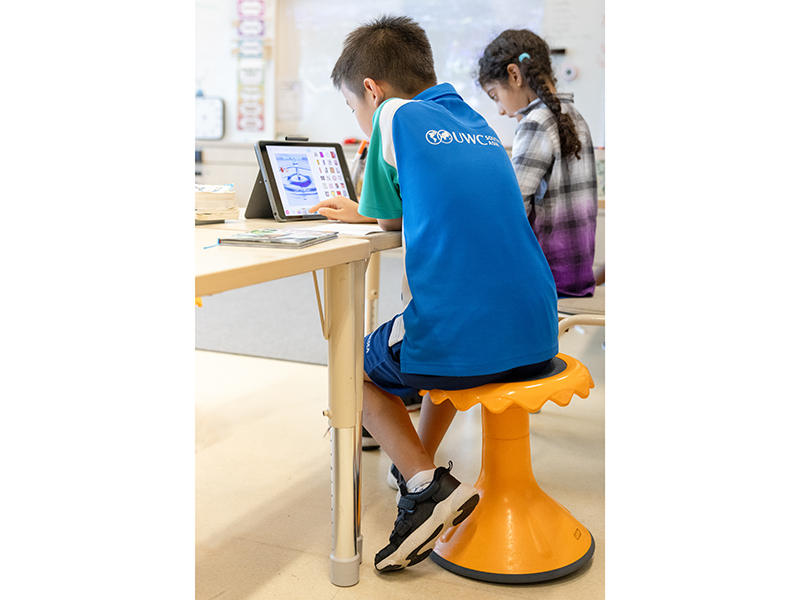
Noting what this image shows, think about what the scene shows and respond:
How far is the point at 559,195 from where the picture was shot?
185 centimetres

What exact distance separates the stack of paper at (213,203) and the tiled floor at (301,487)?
63 cm

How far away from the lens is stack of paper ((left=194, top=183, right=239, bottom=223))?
4.67 feet

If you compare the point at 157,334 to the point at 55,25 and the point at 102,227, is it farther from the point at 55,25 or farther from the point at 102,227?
the point at 55,25

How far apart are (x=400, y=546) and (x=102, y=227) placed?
30.4 inches

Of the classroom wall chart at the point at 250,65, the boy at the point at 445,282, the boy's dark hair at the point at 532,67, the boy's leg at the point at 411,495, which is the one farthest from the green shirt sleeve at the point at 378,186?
the classroom wall chart at the point at 250,65

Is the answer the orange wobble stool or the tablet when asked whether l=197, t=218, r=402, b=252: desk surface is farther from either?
the orange wobble stool

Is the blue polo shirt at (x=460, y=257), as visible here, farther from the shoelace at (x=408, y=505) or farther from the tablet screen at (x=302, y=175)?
the tablet screen at (x=302, y=175)

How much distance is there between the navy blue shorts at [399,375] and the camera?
119 centimetres

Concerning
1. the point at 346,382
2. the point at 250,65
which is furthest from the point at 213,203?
the point at 250,65

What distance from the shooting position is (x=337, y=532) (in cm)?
125

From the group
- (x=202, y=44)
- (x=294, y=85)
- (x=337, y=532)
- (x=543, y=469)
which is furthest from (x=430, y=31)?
(x=337, y=532)

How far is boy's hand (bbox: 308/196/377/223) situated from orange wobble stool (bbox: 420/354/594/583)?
1.44 ft

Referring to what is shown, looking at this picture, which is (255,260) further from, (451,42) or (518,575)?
(451,42)

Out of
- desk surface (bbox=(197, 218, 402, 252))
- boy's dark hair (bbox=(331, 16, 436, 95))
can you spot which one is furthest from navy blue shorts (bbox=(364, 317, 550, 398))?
boy's dark hair (bbox=(331, 16, 436, 95))
